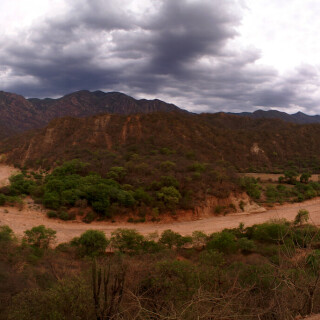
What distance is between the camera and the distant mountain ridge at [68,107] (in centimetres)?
13100

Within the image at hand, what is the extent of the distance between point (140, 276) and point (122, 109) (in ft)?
470

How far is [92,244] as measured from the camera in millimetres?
14938

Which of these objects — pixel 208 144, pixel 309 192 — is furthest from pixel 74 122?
pixel 309 192

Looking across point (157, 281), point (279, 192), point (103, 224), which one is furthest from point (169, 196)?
point (279, 192)

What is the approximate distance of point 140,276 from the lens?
788 cm

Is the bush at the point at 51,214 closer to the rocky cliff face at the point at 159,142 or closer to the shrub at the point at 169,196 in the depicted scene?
the shrub at the point at 169,196

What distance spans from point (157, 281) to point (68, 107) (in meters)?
157

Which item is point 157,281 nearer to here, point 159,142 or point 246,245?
point 246,245

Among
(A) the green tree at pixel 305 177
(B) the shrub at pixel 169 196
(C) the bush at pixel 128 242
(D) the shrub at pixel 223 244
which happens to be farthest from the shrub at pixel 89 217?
(A) the green tree at pixel 305 177

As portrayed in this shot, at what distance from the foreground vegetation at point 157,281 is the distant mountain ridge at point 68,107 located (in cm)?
11594

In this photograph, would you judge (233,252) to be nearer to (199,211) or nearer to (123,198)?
(199,211)

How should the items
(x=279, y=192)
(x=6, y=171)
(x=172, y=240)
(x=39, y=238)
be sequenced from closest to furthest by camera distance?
1. (x=39, y=238)
2. (x=172, y=240)
3. (x=279, y=192)
4. (x=6, y=171)

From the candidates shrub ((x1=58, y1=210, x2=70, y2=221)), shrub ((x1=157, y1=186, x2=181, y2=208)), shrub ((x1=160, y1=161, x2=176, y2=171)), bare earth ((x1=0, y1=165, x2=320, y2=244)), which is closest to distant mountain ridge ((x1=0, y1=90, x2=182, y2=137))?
shrub ((x1=160, y1=161, x2=176, y2=171))

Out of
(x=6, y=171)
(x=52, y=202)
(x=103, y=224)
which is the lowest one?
(x=103, y=224)
